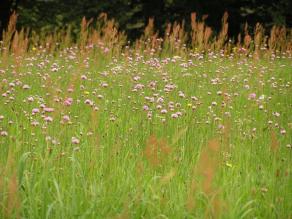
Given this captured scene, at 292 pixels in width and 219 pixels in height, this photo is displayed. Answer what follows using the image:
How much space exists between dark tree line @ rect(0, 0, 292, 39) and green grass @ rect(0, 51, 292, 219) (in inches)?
360

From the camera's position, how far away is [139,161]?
9.50 ft

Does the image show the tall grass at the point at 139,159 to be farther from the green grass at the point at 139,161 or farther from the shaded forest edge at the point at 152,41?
the shaded forest edge at the point at 152,41

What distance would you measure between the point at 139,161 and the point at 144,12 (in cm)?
1295

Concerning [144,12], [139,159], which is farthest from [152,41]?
[144,12]

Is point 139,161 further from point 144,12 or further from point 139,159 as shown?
point 144,12

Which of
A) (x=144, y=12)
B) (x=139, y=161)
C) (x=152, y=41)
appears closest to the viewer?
(x=139, y=161)

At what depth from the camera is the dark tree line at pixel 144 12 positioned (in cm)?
1481

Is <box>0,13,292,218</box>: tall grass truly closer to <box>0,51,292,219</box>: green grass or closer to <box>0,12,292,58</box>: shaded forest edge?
<box>0,51,292,219</box>: green grass

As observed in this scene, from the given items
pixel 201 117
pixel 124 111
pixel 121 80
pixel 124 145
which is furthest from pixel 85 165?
pixel 121 80

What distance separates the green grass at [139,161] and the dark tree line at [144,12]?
915 centimetres

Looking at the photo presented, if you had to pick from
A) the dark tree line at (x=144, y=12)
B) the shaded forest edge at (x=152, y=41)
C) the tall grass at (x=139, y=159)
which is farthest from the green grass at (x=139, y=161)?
the dark tree line at (x=144, y=12)

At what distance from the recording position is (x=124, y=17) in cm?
1549

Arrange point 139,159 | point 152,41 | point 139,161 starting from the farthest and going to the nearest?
1. point 152,41
2. point 139,159
3. point 139,161

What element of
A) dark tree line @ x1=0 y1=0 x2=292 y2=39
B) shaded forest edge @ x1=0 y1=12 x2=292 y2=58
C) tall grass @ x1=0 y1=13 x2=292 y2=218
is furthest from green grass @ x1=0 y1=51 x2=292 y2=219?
dark tree line @ x1=0 y1=0 x2=292 y2=39
